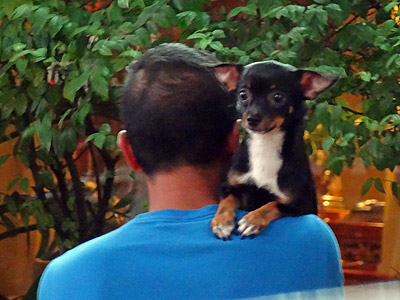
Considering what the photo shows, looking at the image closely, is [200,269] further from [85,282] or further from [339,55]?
[339,55]

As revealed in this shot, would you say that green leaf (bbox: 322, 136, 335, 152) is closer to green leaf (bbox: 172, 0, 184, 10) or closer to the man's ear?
green leaf (bbox: 172, 0, 184, 10)

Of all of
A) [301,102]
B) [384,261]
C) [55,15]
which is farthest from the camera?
[384,261]

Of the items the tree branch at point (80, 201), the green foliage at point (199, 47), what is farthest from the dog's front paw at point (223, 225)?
the tree branch at point (80, 201)

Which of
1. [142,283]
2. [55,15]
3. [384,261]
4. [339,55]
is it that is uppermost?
[55,15]

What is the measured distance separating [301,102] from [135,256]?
305mm

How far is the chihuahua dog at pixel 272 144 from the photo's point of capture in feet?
2.42

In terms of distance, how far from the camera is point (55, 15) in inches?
52.0

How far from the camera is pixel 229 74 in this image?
775 millimetres

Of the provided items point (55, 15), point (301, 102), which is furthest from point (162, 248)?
point (55, 15)

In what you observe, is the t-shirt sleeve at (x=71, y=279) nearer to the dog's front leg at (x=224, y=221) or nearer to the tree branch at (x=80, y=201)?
the dog's front leg at (x=224, y=221)

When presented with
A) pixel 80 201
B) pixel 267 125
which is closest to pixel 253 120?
pixel 267 125

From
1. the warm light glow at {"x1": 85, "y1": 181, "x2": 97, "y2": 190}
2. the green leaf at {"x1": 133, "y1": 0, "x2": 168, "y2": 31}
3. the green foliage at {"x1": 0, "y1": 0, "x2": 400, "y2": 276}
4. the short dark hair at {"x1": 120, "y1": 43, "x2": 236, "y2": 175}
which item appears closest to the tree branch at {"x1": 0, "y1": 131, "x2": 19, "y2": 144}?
the green foliage at {"x1": 0, "y1": 0, "x2": 400, "y2": 276}

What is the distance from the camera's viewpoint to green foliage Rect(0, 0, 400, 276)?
129 cm

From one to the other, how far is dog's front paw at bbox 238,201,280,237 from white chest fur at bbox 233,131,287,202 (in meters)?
0.02
